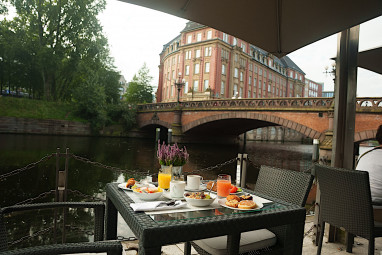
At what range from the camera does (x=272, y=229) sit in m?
2.04

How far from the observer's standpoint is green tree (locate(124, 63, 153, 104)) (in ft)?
139

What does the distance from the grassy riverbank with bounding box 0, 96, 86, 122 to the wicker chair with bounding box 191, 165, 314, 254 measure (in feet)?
81.5

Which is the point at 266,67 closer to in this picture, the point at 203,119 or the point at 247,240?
the point at 203,119

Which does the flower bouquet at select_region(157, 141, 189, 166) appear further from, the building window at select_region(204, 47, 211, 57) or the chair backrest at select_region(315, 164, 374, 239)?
the building window at select_region(204, 47, 211, 57)

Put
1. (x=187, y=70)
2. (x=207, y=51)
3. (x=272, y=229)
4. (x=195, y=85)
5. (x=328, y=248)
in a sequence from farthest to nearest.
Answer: (x=187, y=70)
(x=195, y=85)
(x=207, y=51)
(x=328, y=248)
(x=272, y=229)

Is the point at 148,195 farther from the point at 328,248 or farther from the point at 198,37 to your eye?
the point at 198,37

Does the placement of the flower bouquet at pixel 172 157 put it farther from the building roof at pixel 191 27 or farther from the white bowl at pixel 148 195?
the building roof at pixel 191 27

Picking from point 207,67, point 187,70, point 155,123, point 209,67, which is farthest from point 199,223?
point 187,70

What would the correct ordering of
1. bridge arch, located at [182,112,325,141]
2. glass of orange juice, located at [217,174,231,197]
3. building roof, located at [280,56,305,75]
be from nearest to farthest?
1. glass of orange juice, located at [217,174,231,197]
2. bridge arch, located at [182,112,325,141]
3. building roof, located at [280,56,305,75]

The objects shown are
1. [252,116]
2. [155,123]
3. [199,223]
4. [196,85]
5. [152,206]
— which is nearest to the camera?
[199,223]

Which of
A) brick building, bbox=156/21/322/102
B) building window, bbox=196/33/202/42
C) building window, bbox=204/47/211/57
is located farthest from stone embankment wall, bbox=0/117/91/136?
building window, bbox=196/33/202/42

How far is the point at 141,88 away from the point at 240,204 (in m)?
42.0

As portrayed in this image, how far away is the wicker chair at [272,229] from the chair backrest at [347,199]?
429mm

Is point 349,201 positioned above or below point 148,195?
below
